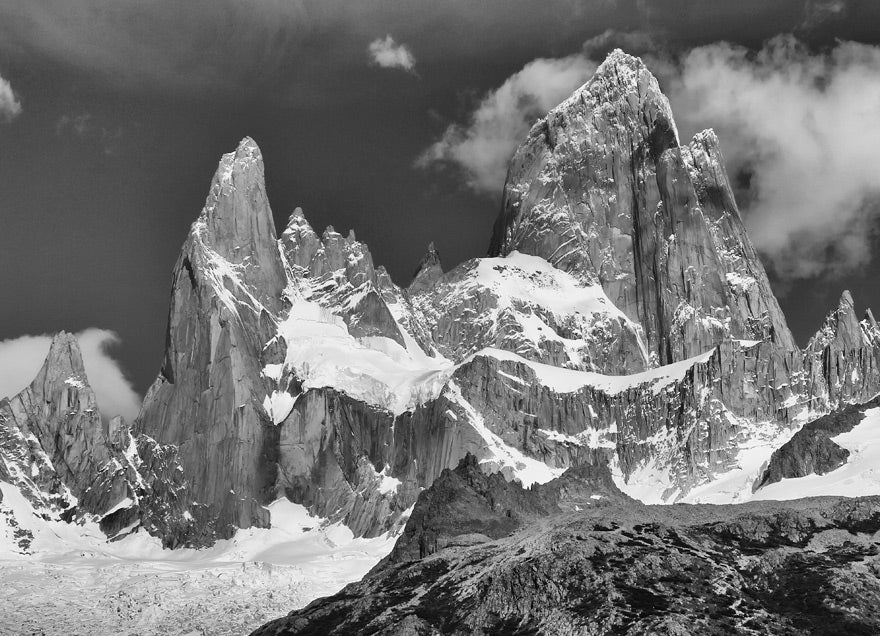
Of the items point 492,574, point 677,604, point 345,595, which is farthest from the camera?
point 345,595

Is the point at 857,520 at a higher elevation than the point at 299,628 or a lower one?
higher

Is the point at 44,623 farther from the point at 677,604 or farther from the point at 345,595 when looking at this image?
the point at 677,604

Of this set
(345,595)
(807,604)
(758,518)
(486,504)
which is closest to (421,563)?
(345,595)

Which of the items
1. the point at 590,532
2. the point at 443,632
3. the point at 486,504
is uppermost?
the point at 486,504

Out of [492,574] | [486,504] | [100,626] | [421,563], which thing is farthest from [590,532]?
[100,626]

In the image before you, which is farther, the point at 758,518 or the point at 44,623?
the point at 44,623

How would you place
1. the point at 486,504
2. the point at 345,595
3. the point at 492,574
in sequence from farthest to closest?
1. the point at 486,504
2. the point at 345,595
3. the point at 492,574
